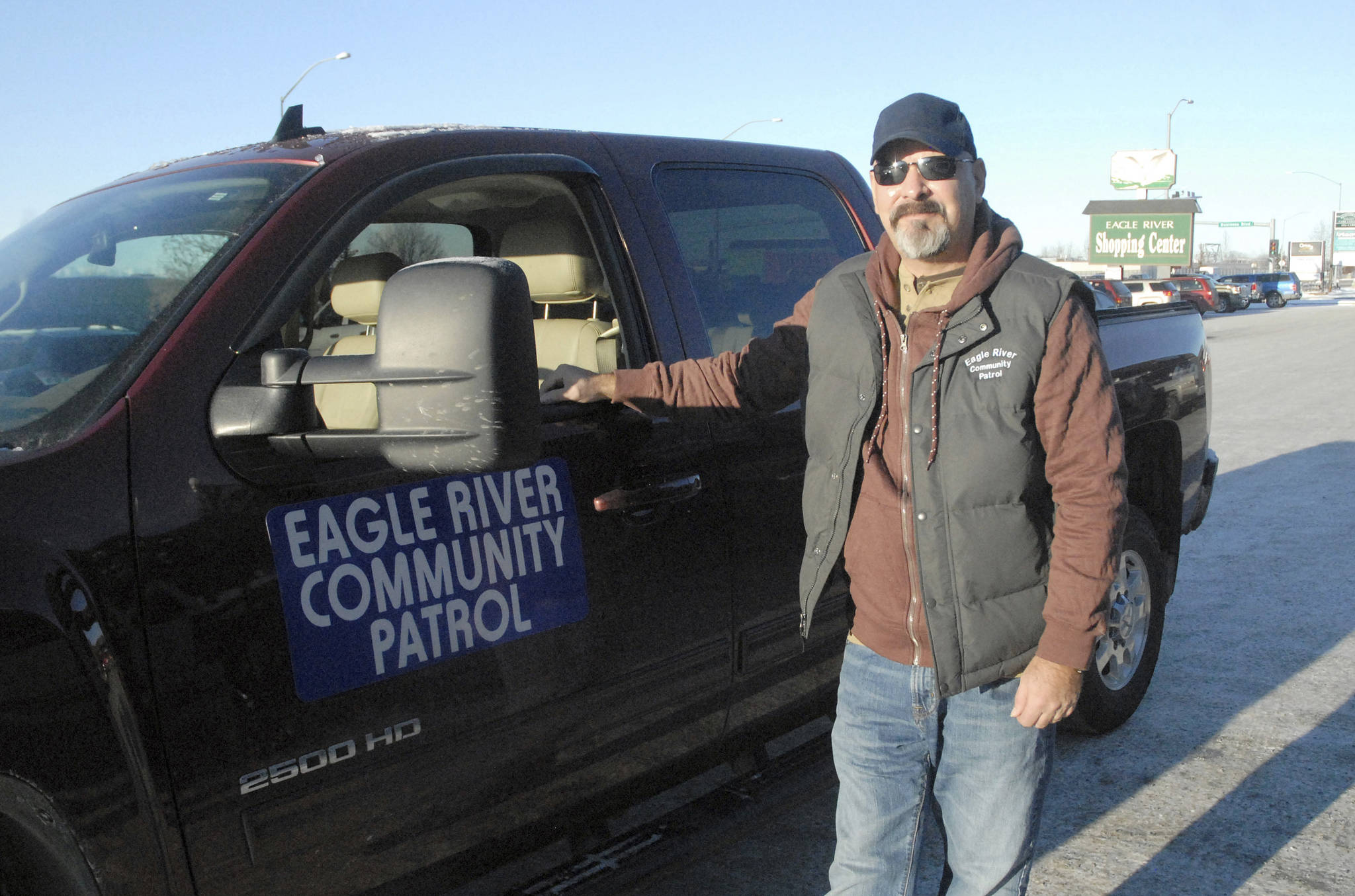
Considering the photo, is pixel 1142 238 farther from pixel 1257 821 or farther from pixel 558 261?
pixel 558 261

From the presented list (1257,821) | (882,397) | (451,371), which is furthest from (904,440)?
(1257,821)

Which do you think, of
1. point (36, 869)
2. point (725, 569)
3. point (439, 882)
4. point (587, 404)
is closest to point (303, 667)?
point (36, 869)

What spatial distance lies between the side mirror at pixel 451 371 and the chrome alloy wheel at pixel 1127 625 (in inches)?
107

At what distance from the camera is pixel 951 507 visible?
2.08 m

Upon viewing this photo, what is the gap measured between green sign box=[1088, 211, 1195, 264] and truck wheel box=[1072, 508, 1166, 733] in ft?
194

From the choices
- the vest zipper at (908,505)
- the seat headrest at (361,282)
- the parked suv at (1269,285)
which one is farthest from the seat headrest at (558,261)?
the parked suv at (1269,285)

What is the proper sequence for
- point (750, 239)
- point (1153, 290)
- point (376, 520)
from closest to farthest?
point (376, 520) → point (750, 239) → point (1153, 290)

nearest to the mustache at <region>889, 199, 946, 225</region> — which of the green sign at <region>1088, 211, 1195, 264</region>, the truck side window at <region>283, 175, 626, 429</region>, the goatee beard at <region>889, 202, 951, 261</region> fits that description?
the goatee beard at <region>889, 202, 951, 261</region>

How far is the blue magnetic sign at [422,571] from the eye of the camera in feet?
6.23

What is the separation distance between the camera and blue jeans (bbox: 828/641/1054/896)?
218 centimetres

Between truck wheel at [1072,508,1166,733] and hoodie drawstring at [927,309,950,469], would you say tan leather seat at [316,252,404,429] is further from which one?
truck wheel at [1072,508,1166,733]

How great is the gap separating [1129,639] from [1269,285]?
193 ft

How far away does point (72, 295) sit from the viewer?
2164mm

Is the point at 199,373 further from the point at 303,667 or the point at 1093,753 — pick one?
the point at 1093,753
